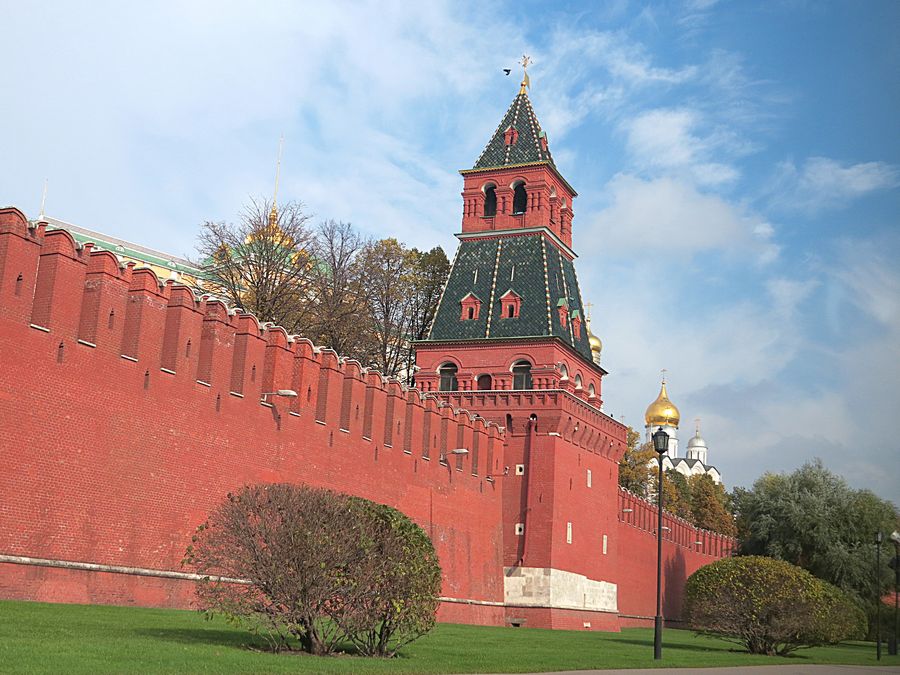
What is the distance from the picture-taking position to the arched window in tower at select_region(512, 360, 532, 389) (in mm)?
44344

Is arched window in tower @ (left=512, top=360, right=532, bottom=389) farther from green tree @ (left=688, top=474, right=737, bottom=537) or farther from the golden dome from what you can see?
the golden dome

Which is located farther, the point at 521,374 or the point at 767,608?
the point at 521,374

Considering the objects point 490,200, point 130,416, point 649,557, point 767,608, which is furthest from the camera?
point 649,557

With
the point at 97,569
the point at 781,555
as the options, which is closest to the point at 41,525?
the point at 97,569

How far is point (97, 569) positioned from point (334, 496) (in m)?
7.87

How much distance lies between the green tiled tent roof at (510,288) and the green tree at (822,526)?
15.6 meters

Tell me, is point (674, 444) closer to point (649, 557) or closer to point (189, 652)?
point (649, 557)

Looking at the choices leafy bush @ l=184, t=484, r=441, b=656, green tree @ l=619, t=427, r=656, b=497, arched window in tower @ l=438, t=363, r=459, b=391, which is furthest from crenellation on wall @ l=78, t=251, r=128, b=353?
green tree @ l=619, t=427, r=656, b=497

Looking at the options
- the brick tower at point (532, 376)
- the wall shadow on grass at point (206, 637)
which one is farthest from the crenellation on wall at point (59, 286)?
the brick tower at point (532, 376)

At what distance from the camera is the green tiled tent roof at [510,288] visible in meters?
44.9

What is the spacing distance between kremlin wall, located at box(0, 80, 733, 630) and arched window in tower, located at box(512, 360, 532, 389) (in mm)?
127

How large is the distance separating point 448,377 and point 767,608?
19127mm

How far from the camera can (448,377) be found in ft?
150

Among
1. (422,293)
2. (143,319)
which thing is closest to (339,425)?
(143,319)
